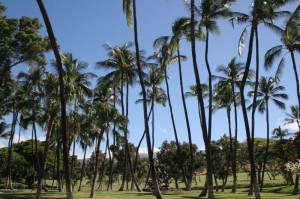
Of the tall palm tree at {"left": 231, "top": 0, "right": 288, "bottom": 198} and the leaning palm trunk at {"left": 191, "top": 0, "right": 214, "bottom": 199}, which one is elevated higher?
the tall palm tree at {"left": 231, "top": 0, "right": 288, "bottom": 198}

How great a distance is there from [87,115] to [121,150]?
4414 centimetres

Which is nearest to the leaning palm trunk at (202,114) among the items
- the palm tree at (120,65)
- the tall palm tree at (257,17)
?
the tall palm tree at (257,17)

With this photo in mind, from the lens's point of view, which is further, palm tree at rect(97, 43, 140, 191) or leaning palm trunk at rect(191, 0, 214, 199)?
palm tree at rect(97, 43, 140, 191)

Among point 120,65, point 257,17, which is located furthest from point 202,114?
point 120,65

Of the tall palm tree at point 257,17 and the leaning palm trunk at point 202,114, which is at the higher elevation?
the tall palm tree at point 257,17

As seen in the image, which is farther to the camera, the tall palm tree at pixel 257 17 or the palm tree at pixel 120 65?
the palm tree at pixel 120 65

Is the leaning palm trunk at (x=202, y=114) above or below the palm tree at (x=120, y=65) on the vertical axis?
below

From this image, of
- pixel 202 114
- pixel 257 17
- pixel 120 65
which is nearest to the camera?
pixel 202 114

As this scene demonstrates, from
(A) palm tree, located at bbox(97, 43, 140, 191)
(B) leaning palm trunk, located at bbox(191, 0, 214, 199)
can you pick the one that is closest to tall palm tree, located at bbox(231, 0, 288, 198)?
(B) leaning palm trunk, located at bbox(191, 0, 214, 199)

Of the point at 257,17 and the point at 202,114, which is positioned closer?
the point at 202,114

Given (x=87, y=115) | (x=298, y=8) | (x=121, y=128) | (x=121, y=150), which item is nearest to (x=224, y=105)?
(x=121, y=128)

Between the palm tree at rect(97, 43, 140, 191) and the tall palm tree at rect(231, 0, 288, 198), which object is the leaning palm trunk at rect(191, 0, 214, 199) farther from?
the palm tree at rect(97, 43, 140, 191)

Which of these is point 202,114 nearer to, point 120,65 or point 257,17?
point 257,17

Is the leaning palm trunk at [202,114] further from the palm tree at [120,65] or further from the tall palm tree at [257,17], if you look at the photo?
the palm tree at [120,65]
